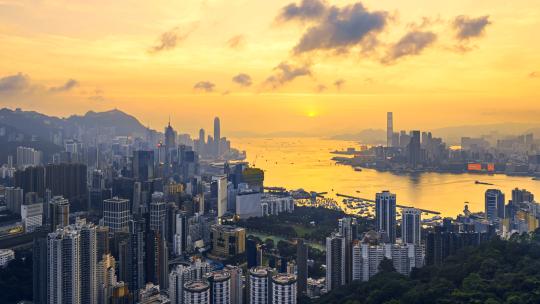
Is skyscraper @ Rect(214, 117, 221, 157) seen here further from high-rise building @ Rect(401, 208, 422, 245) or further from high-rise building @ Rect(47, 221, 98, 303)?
high-rise building @ Rect(47, 221, 98, 303)

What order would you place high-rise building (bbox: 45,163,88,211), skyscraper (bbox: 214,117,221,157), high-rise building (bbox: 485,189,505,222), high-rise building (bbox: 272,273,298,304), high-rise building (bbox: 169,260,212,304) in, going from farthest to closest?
1. skyscraper (bbox: 214,117,221,157)
2. high-rise building (bbox: 45,163,88,211)
3. high-rise building (bbox: 485,189,505,222)
4. high-rise building (bbox: 169,260,212,304)
5. high-rise building (bbox: 272,273,298,304)

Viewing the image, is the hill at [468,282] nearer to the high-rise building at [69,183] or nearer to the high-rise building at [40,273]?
the high-rise building at [40,273]

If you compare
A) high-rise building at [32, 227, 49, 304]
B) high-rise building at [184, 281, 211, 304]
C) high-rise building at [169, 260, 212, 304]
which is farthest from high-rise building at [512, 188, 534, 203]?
high-rise building at [32, 227, 49, 304]

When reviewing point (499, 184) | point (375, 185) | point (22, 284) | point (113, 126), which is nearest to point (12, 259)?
point (22, 284)

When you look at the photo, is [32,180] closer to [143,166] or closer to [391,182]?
[143,166]

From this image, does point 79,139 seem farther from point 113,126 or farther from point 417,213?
point 417,213

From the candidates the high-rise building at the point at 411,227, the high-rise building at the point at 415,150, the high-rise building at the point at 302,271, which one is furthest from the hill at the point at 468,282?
the high-rise building at the point at 415,150
